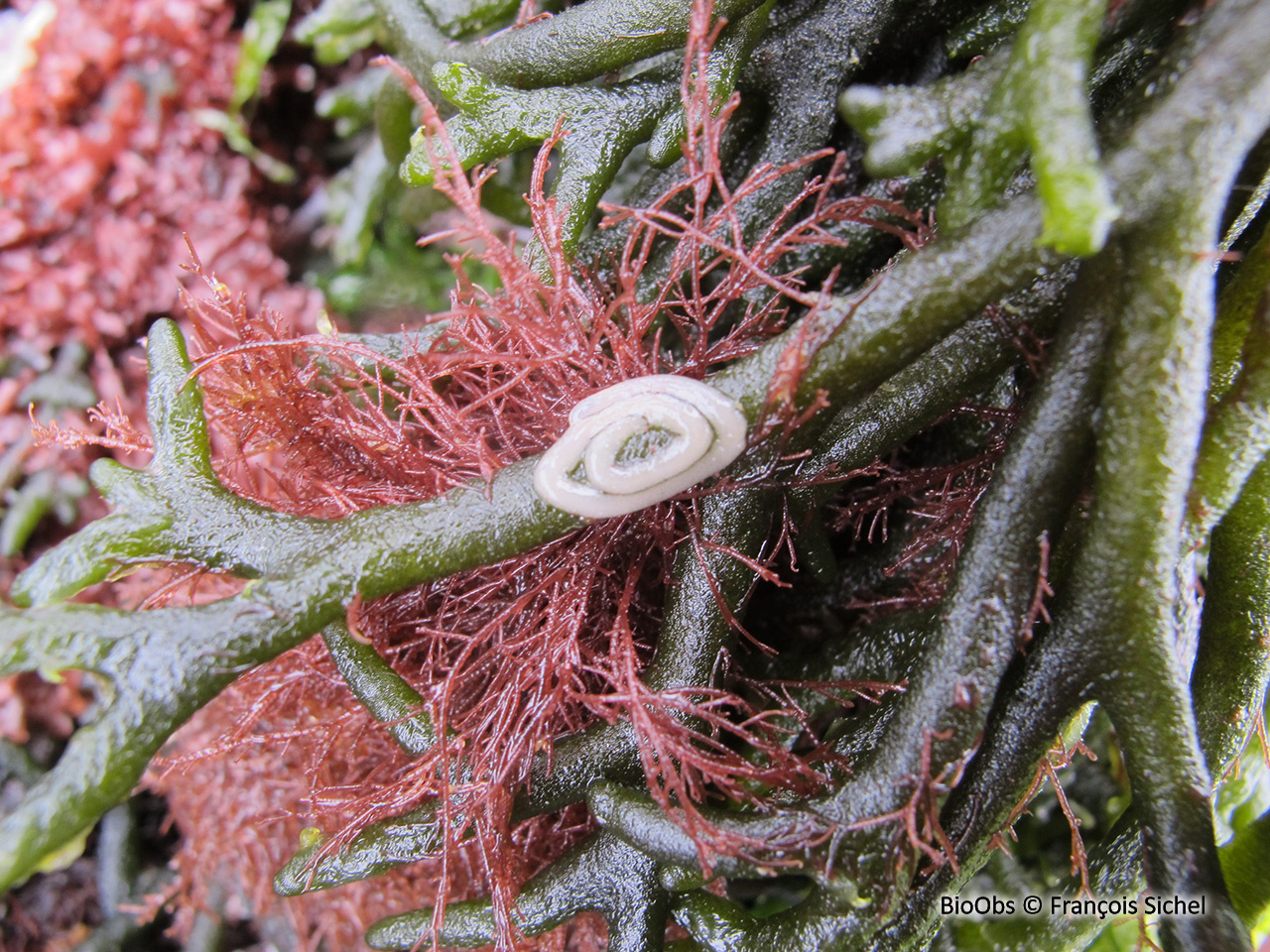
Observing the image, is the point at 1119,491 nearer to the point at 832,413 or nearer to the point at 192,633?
the point at 832,413

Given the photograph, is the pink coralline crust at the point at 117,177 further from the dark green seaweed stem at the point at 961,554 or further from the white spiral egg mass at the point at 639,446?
the white spiral egg mass at the point at 639,446

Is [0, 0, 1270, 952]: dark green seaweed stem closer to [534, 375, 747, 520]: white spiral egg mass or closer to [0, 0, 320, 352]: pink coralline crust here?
[534, 375, 747, 520]: white spiral egg mass

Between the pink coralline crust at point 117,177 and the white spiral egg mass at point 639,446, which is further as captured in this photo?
the pink coralline crust at point 117,177

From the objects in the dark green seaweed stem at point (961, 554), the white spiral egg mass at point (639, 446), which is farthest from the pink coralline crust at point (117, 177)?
the white spiral egg mass at point (639, 446)

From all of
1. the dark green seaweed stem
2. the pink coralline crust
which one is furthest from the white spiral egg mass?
the pink coralline crust

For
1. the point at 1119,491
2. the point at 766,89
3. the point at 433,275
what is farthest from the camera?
the point at 433,275

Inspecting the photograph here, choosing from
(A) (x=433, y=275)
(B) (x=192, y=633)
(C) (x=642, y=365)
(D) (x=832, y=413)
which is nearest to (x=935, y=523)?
(D) (x=832, y=413)
